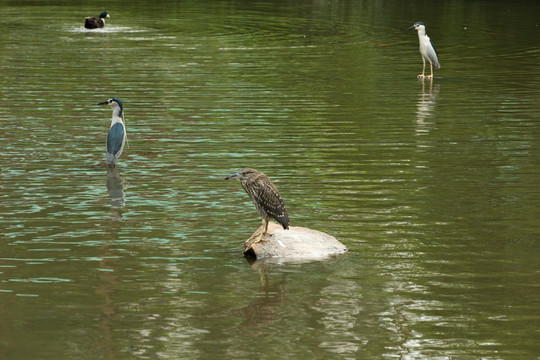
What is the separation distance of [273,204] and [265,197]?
114mm

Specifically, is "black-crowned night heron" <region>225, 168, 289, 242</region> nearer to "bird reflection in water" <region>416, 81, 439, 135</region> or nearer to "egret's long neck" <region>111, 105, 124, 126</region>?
"egret's long neck" <region>111, 105, 124, 126</region>

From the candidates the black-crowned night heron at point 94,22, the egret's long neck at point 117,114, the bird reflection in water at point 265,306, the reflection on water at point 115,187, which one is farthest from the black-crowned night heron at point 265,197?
the black-crowned night heron at point 94,22

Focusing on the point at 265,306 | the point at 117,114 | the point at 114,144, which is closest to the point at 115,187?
the point at 114,144

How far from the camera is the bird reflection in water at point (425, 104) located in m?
19.7

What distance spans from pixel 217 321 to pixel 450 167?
7637mm

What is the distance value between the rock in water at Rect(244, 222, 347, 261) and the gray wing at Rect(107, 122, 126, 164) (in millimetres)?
5045

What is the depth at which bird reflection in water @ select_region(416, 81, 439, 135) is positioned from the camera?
19.7 m

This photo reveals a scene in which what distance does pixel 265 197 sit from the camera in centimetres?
1112

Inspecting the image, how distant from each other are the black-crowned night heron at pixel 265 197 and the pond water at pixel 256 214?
52 cm

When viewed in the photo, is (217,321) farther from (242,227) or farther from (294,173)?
Result: (294,173)

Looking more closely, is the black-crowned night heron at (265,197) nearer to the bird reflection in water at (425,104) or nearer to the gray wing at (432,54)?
the bird reflection in water at (425,104)

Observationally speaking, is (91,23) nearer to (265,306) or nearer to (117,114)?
(117,114)

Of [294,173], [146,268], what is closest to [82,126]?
[294,173]

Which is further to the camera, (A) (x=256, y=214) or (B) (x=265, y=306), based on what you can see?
(A) (x=256, y=214)
